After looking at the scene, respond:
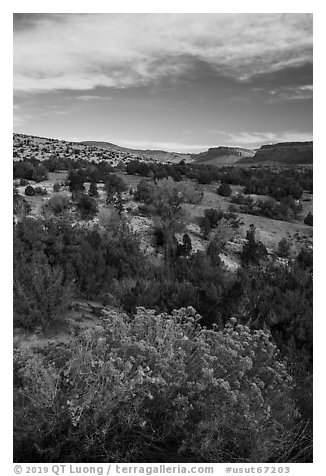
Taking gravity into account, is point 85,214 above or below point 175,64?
below

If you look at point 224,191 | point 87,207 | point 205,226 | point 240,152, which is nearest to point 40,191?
point 87,207

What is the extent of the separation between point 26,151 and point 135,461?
2913 centimetres

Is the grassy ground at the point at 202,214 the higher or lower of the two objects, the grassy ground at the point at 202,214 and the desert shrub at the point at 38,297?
the higher

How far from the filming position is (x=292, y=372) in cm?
409

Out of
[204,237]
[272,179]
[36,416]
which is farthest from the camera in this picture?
[272,179]

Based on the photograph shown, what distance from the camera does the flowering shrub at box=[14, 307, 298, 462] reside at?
322cm

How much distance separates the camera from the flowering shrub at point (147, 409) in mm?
3225

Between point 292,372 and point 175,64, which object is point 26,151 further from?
point 292,372

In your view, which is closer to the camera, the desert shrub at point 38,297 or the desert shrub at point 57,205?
the desert shrub at point 38,297

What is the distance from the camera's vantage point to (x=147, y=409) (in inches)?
130

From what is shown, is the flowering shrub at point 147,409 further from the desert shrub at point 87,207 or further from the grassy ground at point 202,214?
the desert shrub at point 87,207

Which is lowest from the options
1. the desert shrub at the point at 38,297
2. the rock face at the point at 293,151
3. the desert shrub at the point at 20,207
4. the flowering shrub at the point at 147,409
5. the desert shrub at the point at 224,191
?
the flowering shrub at the point at 147,409

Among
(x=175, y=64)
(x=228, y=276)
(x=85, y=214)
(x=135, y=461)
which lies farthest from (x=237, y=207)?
(x=135, y=461)

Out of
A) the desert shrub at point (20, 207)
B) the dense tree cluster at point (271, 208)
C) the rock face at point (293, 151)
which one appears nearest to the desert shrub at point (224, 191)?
the dense tree cluster at point (271, 208)
